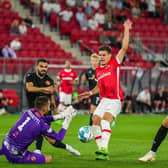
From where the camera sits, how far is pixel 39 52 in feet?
97.1

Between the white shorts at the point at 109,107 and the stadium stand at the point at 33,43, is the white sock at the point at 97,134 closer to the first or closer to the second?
the white shorts at the point at 109,107

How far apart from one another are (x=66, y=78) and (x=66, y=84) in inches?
16.8

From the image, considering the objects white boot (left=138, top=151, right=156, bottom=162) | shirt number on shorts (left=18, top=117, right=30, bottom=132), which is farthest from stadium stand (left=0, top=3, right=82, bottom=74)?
shirt number on shorts (left=18, top=117, right=30, bottom=132)

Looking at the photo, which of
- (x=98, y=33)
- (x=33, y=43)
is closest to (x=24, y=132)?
(x=33, y=43)

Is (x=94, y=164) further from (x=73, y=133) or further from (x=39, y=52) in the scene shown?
(x=39, y=52)

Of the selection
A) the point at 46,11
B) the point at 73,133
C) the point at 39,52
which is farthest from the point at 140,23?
the point at 73,133

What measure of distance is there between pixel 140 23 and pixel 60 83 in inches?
507

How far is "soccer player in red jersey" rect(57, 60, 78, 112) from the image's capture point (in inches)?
923

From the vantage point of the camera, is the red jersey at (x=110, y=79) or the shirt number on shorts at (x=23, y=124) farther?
the red jersey at (x=110, y=79)

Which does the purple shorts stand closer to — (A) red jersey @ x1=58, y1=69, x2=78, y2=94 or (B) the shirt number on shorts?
(B) the shirt number on shorts

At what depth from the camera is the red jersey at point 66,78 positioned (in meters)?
23.4

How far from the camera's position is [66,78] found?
2364 cm

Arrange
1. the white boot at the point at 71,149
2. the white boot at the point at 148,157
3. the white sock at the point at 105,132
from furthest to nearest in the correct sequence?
the white sock at the point at 105,132
the white boot at the point at 71,149
the white boot at the point at 148,157

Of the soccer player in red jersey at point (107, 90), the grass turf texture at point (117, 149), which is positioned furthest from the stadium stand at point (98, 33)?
the soccer player in red jersey at point (107, 90)
